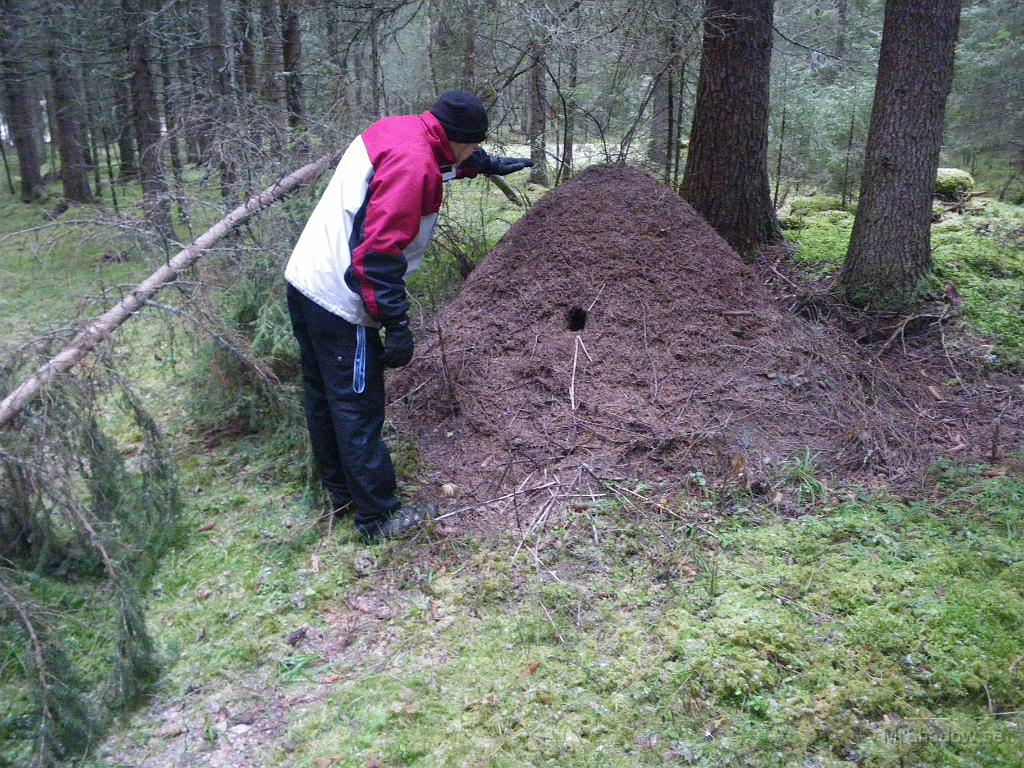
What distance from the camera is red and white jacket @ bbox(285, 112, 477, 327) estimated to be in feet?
11.5

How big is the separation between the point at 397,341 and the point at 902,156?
402 centimetres

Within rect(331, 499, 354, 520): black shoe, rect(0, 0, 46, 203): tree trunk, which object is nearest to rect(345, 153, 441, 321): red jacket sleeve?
rect(331, 499, 354, 520): black shoe

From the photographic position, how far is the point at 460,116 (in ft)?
12.1

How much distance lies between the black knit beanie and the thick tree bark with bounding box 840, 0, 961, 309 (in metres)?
3.28

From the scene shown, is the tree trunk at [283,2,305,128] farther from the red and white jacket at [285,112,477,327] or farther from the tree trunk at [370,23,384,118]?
the red and white jacket at [285,112,477,327]

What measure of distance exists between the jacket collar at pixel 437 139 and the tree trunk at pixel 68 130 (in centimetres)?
1284

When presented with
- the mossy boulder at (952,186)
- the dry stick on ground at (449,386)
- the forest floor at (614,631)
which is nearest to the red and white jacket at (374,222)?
the dry stick on ground at (449,386)

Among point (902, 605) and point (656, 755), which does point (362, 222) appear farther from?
point (902, 605)

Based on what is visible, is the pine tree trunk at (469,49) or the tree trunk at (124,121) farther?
the tree trunk at (124,121)

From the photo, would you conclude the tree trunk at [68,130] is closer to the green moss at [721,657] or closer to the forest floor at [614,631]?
the forest floor at [614,631]

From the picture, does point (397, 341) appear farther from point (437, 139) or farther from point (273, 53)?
point (273, 53)

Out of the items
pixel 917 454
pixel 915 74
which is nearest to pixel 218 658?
pixel 917 454

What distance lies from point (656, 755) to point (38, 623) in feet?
7.92

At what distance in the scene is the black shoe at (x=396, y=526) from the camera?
13.0ft
